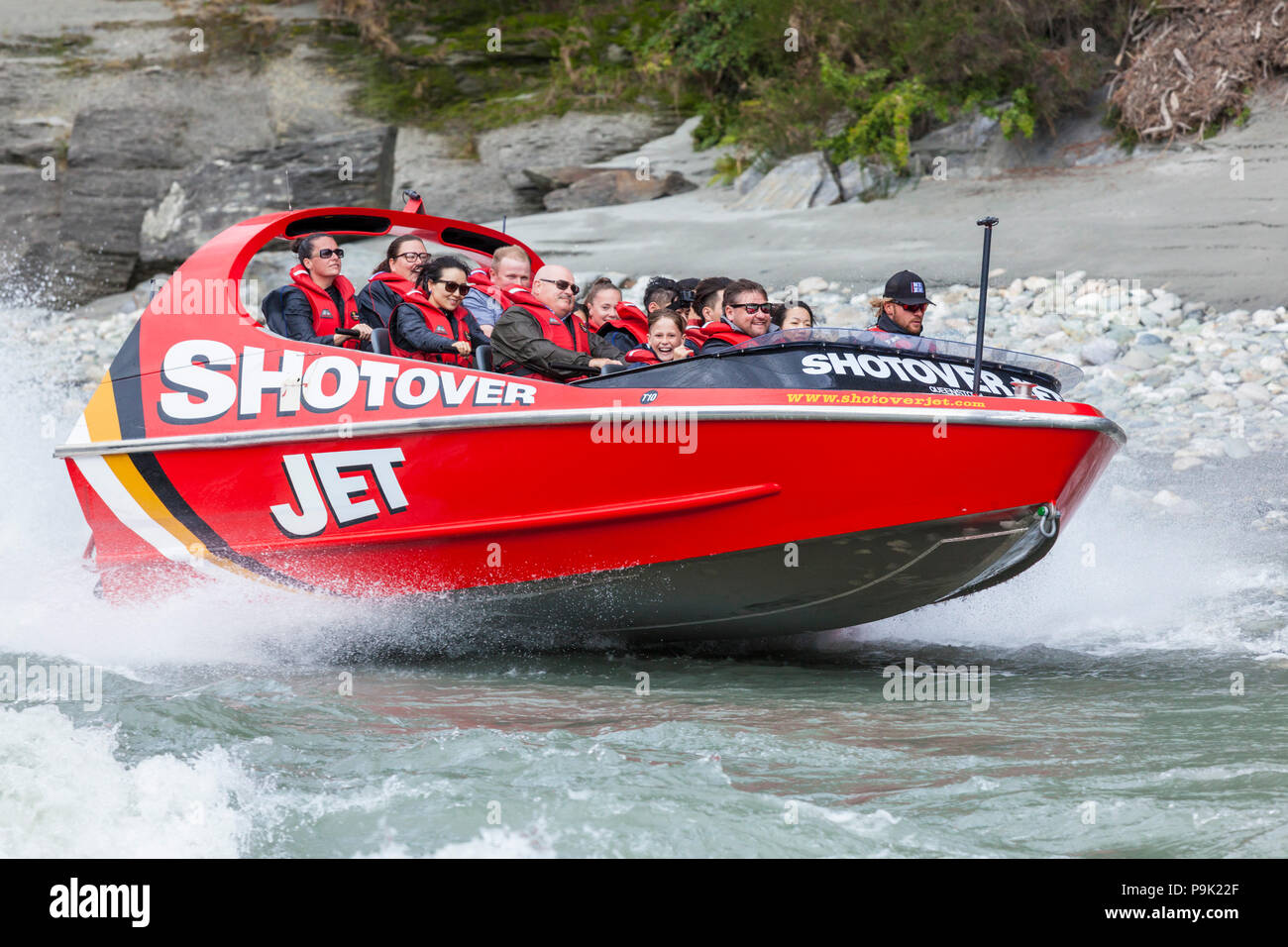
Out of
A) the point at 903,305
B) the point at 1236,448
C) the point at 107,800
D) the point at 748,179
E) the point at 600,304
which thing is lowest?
the point at 1236,448

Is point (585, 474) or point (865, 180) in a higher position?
point (865, 180)

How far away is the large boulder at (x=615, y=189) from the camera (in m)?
16.8

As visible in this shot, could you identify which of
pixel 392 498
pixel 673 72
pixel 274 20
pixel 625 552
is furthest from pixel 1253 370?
pixel 274 20

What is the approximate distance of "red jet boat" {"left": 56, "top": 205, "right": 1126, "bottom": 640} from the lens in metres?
4.76

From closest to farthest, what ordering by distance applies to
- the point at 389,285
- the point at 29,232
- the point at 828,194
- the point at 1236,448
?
the point at 389,285 < the point at 1236,448 < the point at 828,194 < the point at 29,232

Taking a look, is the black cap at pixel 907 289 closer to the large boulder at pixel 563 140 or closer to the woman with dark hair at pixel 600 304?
the woman with dark hair at pixel 600 304

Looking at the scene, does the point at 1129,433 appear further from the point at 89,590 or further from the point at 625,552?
the point at 89,590

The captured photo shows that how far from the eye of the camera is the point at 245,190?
16.8 m

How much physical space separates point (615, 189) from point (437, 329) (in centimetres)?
1157

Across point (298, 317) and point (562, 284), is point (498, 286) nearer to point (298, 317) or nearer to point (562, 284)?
point (562, 284)

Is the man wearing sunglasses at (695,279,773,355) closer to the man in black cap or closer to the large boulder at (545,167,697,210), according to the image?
the man in black cap

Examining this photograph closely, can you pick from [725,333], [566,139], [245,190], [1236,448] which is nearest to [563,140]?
[566,139]

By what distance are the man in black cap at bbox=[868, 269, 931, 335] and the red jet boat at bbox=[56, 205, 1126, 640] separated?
433 mm
